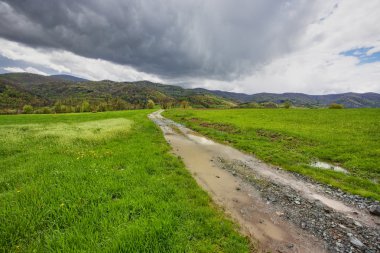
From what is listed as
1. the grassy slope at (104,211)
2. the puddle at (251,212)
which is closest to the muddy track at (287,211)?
the puddle at (251,212)

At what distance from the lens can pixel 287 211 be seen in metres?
8.05

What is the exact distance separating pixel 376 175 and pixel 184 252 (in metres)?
14.3

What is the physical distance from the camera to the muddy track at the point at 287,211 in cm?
621

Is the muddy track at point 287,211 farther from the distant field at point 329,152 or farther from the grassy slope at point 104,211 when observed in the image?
the distant field at point 329,152

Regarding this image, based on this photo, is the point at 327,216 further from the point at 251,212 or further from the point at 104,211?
the point at 104,211

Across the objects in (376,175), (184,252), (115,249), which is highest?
(115,249)

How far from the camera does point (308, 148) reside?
18422 millimetres

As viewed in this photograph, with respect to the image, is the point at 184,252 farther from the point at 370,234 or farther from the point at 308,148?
the point at 308,148

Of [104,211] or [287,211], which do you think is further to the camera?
[287,211]

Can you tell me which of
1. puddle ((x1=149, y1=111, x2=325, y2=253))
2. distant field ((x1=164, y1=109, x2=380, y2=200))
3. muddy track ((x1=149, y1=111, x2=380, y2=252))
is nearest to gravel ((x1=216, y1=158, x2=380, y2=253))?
muddy track ((x1=149, y1=111, x2=380, y2=252))

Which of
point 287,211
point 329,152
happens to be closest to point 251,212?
point 287,211

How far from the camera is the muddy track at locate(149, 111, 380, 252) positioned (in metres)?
6.21

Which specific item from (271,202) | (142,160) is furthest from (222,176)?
(142,160)

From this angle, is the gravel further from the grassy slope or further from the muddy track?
the grassy slope
